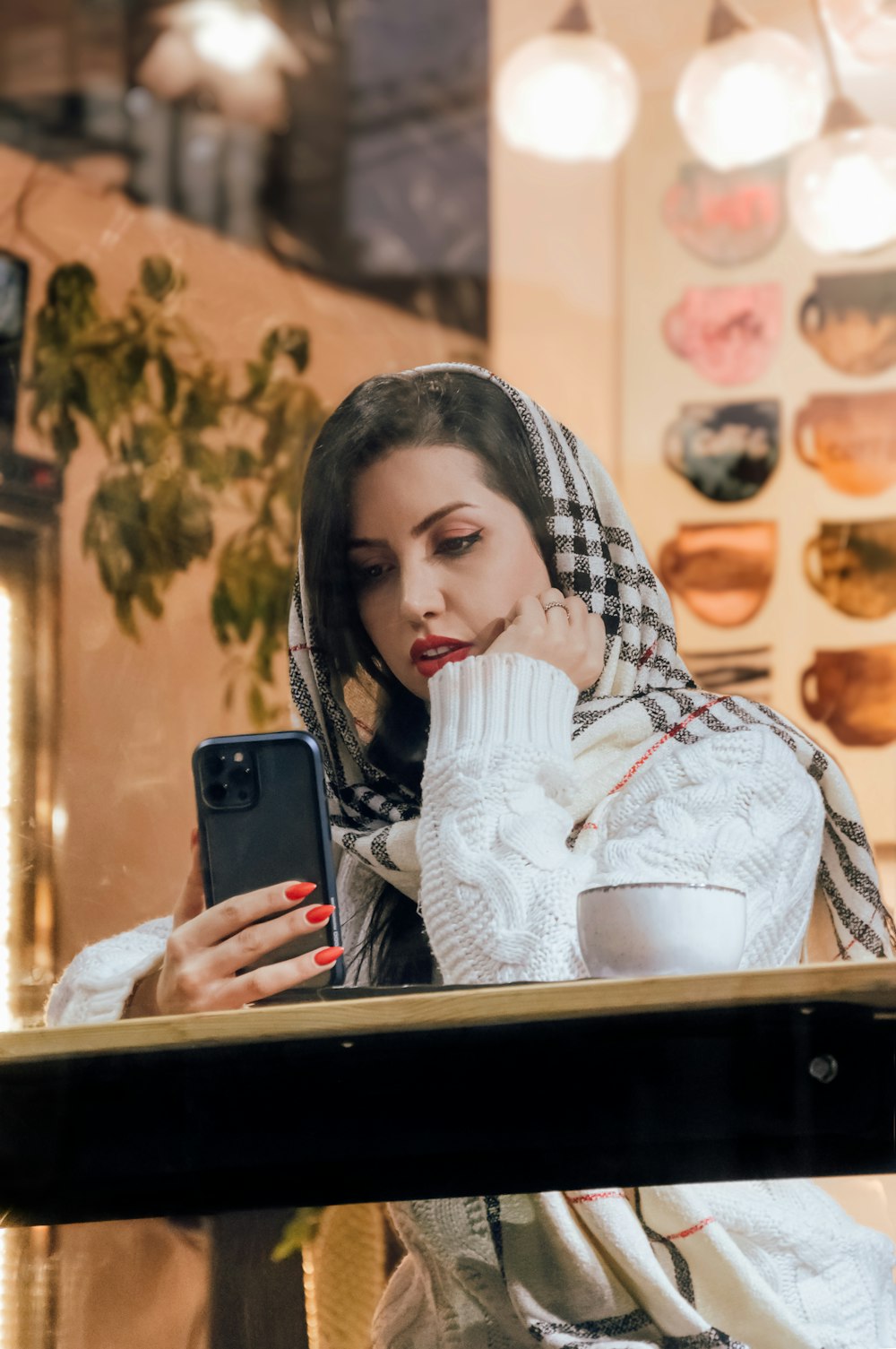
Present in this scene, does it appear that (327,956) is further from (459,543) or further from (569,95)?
(569,95)

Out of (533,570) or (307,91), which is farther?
(307,91)

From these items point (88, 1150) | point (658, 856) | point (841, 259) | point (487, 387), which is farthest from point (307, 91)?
point (88, 1150)

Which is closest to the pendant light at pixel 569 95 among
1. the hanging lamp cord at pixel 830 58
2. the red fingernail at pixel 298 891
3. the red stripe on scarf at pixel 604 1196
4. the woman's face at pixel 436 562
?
the hanging lamp cord at pixel 830 58

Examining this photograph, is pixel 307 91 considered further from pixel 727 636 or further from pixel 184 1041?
pixel 184 1041

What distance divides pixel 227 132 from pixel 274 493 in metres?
0.26

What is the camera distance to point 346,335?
0.93 meters

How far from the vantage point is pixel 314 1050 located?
62 centimetres

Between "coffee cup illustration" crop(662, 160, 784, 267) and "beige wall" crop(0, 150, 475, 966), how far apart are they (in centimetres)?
15

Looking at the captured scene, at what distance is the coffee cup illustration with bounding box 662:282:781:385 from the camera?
83cm

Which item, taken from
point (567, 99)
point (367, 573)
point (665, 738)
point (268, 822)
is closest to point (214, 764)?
point (268, 822)

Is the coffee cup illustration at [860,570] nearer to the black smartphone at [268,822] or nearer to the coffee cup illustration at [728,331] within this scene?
the coffee cup illustration at [728,331]

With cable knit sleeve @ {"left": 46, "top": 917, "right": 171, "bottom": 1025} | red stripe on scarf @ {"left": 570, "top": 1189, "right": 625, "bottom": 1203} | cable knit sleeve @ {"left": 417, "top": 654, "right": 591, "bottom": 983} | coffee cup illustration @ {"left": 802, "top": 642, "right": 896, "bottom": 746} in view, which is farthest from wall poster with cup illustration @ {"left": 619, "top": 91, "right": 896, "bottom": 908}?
cable knit sleeve @ {"left": 46, "top": 917, "right": 171, "bottom": 1025}

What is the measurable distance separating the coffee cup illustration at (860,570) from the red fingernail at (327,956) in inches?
12.9

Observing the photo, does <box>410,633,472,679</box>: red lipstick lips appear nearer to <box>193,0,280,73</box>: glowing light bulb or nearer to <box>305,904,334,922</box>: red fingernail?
<box>305,904,334,922</box>: red fingernail
